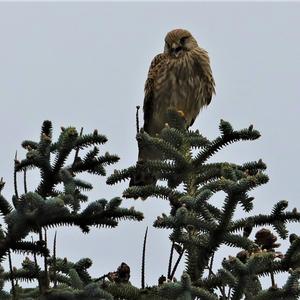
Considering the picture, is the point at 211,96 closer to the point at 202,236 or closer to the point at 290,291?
the point at 202,236

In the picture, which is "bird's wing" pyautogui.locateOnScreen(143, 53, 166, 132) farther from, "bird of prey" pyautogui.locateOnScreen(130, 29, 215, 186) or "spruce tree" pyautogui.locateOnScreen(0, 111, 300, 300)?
"spruce tree" pyautogui.locateOnScreen(0, 111, 300, 300)

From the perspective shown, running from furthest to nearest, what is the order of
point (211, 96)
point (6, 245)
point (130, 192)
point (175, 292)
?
point (211, 96)
point (130, 192)
point (6, 245)
point (175, 292)

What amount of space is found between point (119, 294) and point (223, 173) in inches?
56.7

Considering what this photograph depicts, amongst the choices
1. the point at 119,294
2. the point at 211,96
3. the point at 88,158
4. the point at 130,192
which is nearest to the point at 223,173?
the point at 130,192

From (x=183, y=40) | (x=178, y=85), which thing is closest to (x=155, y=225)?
(x=178, y=85)

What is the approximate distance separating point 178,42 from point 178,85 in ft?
2.55

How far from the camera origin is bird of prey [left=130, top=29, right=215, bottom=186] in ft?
32.8

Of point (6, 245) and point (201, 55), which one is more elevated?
point (201, 55)

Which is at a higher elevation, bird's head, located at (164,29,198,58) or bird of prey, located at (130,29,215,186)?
bird's head, located at (164,29,198,58)

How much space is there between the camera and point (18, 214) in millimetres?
3828

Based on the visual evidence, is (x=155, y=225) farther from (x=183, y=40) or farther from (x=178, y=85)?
(x=183, y=40)

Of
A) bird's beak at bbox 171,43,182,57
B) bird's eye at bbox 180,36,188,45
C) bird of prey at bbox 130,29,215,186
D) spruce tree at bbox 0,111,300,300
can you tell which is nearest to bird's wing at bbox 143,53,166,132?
bird of prey at bbox 130,29,215,186

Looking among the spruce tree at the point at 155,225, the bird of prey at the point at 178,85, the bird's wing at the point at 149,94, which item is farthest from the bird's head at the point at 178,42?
the spruce tree at the point at 155,225

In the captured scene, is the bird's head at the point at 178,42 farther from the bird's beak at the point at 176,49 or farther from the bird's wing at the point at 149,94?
the bird's wing at the point at 149,94
